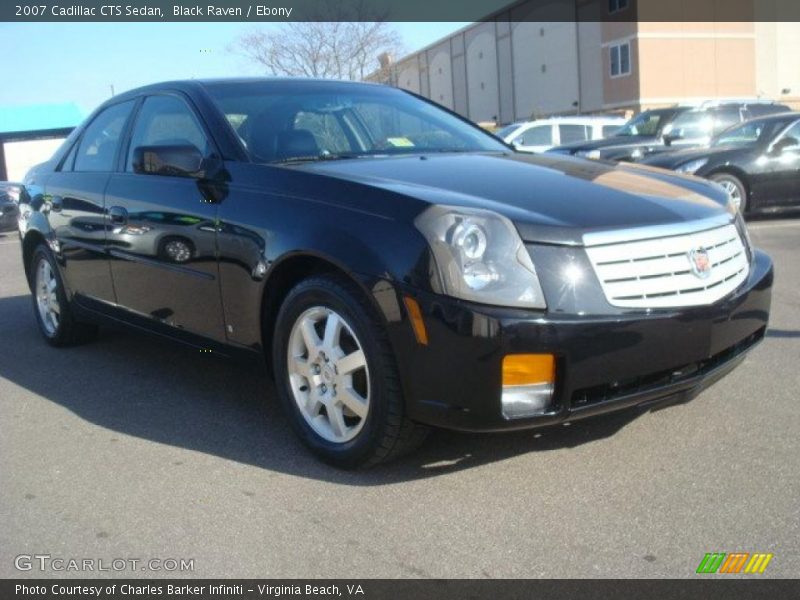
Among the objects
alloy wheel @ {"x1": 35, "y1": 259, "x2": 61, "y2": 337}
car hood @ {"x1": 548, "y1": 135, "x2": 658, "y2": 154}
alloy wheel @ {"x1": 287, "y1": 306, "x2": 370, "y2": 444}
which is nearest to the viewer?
alloy wheel @ {"x1": 287, "y1": 306, "x2": 370, "y2": 444}

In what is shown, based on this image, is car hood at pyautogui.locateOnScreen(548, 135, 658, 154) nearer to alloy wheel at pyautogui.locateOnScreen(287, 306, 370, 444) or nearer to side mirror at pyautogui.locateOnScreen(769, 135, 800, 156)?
side mirror at pyautogui.locateOnScreen(769, 135, 800, 156)

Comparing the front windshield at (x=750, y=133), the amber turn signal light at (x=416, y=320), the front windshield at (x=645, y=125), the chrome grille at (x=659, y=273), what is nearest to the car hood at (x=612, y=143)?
the front windshield at (x=645, y=125)

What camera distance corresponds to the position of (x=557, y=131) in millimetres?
19391

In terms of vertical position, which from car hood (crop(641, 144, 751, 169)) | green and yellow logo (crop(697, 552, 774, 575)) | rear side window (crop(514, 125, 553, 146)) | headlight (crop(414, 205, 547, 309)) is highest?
rear side window (crop(514, 125, 553, 146))

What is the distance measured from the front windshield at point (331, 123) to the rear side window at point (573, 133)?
14837 millimetres

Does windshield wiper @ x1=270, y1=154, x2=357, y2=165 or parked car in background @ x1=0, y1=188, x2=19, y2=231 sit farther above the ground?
windshield wiper @ x1=270, y1=154, x2=357, y2=165

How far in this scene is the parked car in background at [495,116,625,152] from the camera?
18891mm

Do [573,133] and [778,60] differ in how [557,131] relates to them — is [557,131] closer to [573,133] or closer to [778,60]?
[573,133]

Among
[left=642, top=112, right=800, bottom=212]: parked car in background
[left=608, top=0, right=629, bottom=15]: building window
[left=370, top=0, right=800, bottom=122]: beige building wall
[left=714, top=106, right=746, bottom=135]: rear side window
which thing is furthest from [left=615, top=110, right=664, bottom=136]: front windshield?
[left=608, top=0, right=629, bottom=15]: building window

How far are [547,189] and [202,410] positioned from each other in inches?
81.6

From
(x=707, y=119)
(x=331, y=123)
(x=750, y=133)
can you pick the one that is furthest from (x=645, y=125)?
(x=331, y=123)

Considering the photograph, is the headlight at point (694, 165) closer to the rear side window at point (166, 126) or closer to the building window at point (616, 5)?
the rear side window at point (166, 126)

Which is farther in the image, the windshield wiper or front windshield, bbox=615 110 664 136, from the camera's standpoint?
front windshield, bbox=615 110 664 136

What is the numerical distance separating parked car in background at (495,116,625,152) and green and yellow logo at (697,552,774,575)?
1631 cm
